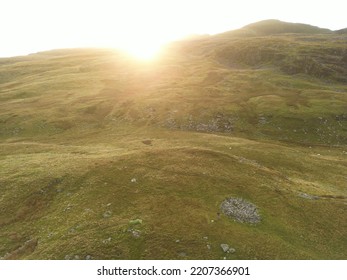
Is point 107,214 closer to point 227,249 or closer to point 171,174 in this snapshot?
point 171,174

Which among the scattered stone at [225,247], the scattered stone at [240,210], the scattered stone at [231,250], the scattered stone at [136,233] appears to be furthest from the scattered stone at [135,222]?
the scattered stone at [240,210]

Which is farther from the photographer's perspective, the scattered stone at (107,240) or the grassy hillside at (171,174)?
the grassy hillside at (171,174)

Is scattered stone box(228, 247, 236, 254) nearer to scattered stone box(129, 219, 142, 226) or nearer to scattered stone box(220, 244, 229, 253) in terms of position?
scattered stone box(220, 244, 229, 253)

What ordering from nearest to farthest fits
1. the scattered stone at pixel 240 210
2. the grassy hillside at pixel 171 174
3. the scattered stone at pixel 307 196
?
the grassy hillside at pixel 171 174 → the scattered stone at pixel 240 210 → the scattered stone at pixel 307 196

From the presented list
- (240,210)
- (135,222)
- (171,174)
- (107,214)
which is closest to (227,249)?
(240,210)

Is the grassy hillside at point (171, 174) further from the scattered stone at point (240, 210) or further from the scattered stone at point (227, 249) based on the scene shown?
the scattered stone at point (240, 210)

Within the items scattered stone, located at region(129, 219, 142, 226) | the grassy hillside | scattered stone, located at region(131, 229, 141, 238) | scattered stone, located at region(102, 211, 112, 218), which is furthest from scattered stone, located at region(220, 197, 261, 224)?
scattered stone, located at region(102, 211, 112, 218)
